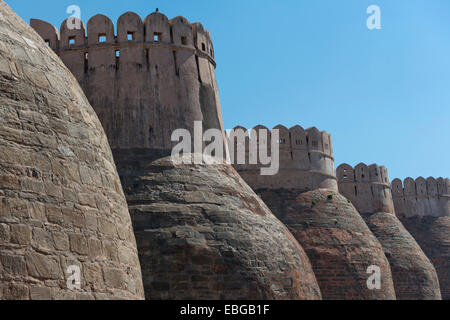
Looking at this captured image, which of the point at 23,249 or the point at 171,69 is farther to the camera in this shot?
the point at 171,69

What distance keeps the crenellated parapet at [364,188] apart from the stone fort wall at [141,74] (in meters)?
12.5

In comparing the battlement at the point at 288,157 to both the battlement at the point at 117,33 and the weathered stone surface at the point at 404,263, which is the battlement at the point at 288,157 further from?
the battlement at the point at 117,33

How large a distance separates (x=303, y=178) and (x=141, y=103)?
8.66 meters

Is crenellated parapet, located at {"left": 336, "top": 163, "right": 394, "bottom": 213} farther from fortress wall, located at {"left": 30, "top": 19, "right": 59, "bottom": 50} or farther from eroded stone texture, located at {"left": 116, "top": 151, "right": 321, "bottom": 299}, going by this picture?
fortress wall, located at {"left": 30, "top": 19, "right": 59, "bottom": 50}

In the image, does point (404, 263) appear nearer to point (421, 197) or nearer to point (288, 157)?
point (421, 197)

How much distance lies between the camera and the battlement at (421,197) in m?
29.4

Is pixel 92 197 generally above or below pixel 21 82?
below

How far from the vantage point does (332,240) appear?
730 inches

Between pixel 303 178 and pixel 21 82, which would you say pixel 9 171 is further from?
pixel 303 178

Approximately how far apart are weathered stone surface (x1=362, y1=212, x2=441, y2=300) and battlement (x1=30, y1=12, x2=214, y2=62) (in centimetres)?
1359

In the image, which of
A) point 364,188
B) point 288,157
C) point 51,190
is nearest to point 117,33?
point 51,190

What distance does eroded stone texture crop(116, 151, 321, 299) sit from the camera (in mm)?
10117
